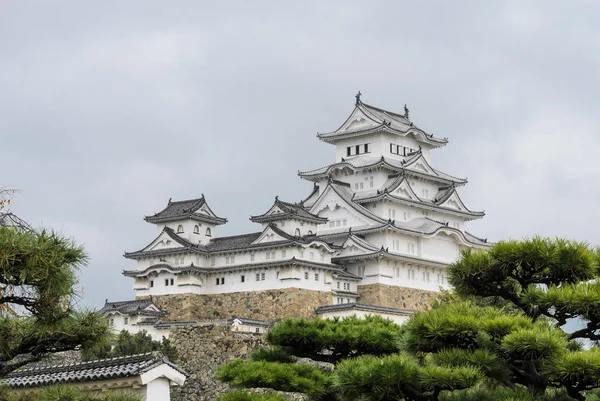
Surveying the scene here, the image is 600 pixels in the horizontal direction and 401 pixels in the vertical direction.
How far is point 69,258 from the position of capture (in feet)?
40.0

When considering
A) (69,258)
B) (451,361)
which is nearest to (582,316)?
(451,361)

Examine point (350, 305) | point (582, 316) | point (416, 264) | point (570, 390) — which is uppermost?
point (416, 264)

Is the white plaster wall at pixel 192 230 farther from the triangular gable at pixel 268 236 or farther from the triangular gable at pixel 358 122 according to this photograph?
the triangular gable at pixel 358 122

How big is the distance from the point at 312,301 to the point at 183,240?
30.0 feet

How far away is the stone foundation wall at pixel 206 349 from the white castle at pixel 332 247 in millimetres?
12163

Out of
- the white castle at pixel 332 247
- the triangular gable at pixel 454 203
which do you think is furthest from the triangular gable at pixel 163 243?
the triangular gable at pixel 454 203

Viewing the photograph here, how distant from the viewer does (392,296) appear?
5394 centimetres

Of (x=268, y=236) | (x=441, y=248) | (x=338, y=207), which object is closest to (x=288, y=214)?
(x=268, y=236)

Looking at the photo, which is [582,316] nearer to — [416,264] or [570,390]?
[570,390]

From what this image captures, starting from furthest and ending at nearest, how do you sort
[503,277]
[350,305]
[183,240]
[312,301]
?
[183,240]
[312,301]
[350,305]
[503,277]

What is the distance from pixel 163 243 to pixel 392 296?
1417cm

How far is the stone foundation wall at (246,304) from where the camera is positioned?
5056 centimetres

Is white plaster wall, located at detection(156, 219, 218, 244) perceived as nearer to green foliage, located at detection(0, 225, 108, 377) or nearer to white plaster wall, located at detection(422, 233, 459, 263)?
white plaster wall, located at detection(422, 233, 459, 263)

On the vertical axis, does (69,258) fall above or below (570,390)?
above
